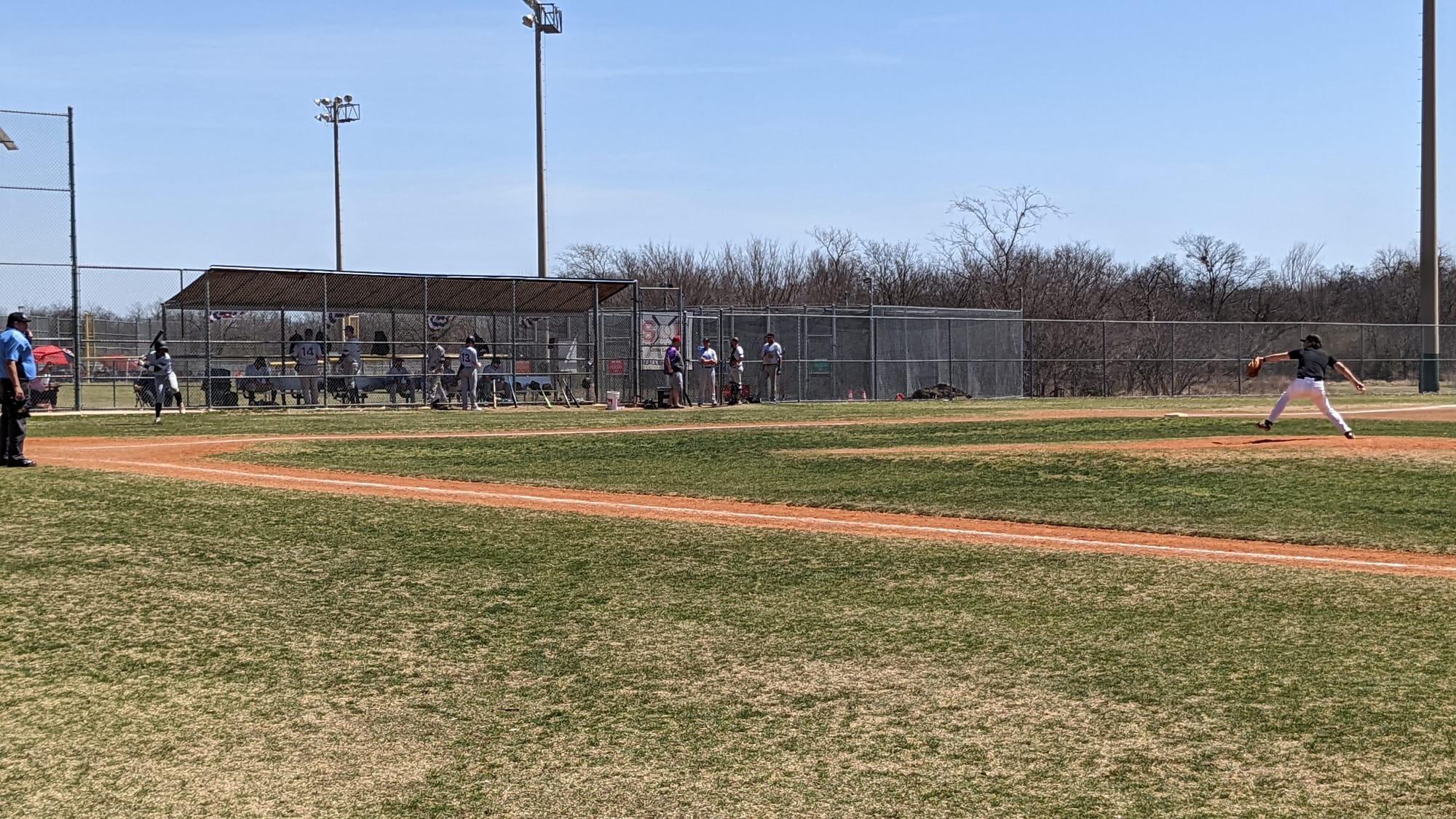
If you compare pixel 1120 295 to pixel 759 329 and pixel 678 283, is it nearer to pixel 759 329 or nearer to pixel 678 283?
Answer: pixel 678 283

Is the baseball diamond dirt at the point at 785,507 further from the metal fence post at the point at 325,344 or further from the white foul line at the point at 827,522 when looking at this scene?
the metal fence post at the point at 325,344

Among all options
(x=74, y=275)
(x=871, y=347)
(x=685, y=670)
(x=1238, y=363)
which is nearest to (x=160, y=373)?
(x=74, y=275)

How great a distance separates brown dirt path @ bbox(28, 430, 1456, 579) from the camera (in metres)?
8.68

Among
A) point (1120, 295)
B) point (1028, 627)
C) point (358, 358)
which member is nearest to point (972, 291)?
point (1120, 295)

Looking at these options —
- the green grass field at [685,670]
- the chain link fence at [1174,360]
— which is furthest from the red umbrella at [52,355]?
the chain link fence at [1174,360]

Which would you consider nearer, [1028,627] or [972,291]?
[1028,627]

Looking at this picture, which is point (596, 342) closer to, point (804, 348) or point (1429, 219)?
point (804, 348)

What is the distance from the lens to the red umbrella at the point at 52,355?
28734mm

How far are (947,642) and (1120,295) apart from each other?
2173 inches

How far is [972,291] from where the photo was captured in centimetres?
5784

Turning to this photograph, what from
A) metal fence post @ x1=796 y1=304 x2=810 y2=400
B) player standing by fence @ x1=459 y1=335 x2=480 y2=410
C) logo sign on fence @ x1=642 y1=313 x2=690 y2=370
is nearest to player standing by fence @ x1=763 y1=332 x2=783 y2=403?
metal fence post @ x1=796 y1=304 x2=810 y2=400

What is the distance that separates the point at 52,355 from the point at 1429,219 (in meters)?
36.6

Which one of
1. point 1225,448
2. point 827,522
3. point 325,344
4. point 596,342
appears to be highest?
point 596,342

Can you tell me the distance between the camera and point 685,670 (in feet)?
18.4
